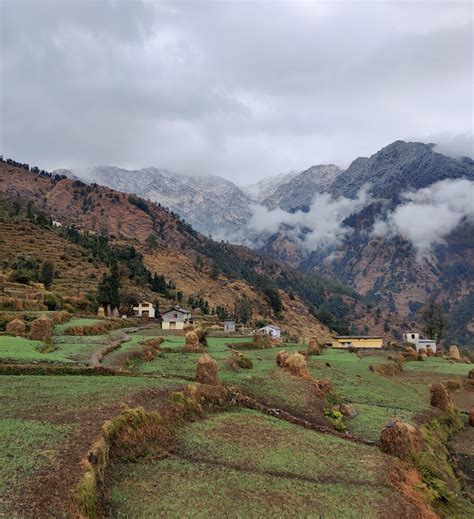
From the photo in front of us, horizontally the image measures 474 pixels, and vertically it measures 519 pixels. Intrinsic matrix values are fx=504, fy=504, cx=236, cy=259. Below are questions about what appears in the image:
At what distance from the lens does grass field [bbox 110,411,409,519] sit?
41.2 ft

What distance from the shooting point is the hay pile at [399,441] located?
1966cm

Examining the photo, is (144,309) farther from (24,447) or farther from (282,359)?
(24,447)

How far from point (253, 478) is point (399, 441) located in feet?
25.9

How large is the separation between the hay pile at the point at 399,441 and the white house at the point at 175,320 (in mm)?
47007

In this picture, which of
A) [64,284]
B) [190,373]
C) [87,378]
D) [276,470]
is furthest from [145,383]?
[64,284]

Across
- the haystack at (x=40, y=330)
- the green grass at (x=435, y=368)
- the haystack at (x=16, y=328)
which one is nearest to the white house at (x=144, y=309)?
the green grass at (x=435, y=368)

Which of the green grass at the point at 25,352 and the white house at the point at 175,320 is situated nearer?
the green grass at the point at 25,352

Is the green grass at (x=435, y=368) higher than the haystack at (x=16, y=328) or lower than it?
lower

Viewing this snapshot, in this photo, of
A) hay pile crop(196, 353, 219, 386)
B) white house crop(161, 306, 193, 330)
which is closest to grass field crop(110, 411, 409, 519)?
hay pile crop(196, 353, 219, 386)

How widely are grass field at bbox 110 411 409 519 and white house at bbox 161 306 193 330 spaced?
47.2 metres

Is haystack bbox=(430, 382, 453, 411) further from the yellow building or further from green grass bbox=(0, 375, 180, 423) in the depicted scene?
the yellow building

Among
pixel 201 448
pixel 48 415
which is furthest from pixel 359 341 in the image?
pixel 48 415

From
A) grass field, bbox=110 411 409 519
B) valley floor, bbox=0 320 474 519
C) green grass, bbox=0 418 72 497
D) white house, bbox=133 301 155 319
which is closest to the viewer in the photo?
green grass, bbox=0 418 72 497

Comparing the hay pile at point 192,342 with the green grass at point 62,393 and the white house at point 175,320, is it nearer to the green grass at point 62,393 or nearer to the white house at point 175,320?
the green grass at point 62,393
